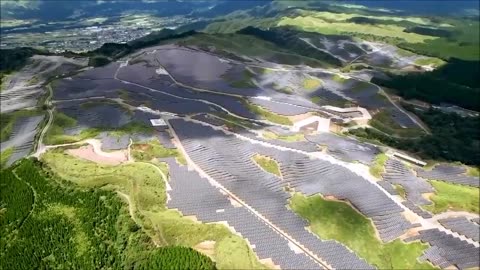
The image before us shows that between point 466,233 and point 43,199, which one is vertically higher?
point 43,199

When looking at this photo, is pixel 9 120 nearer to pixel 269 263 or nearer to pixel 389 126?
pixel 269 263

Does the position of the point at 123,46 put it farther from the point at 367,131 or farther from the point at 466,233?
the point at 466,233

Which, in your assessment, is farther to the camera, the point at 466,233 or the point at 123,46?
the point at 123,46

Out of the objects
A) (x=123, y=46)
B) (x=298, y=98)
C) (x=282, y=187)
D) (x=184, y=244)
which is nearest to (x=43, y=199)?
(x=184, y=244)

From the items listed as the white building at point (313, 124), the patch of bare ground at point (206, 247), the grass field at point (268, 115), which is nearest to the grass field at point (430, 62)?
the white building at point (313, 124)

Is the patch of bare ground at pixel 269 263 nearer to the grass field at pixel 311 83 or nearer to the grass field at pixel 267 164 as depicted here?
the grass field at pixel 267 164

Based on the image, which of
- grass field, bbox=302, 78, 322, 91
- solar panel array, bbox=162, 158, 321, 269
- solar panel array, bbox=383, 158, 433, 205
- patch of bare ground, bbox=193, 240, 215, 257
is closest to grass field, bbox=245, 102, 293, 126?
grass field, bbox=302, 78, 322, 91
